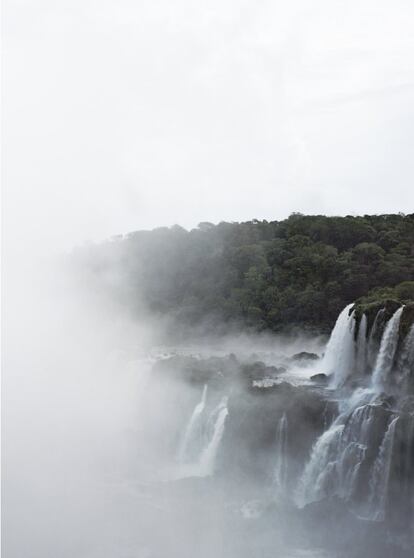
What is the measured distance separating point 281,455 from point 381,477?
12.2 feet

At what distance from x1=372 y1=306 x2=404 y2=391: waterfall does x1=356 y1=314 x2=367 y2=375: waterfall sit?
125cm

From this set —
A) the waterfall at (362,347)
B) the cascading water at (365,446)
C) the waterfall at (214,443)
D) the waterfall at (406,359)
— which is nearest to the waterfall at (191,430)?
the waterfall at (214,443)

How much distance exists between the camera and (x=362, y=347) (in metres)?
20.4

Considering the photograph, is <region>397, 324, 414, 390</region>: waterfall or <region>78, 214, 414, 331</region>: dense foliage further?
<region>78, 214, 414, 331</region>: dense foliage

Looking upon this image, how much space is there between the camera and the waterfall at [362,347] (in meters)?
20.3

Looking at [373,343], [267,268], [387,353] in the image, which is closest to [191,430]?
[373,343]

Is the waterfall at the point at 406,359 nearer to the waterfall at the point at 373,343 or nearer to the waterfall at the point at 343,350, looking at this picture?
the waterfall at the point at 373,343

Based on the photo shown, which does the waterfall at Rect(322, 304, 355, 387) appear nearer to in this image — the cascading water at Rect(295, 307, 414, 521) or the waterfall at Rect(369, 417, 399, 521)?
the cascading water at Rect(295, 307, 414, 521)

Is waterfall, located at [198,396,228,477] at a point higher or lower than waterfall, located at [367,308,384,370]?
lower

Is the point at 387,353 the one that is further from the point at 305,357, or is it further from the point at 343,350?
the point at 305,357

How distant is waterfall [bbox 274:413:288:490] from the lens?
1892cm

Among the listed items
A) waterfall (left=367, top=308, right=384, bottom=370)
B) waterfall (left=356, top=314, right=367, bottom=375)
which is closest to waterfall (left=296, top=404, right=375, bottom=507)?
waterfall (left=367, top=308, right=384, bottom=370)

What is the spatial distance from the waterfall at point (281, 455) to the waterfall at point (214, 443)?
241 centimetres

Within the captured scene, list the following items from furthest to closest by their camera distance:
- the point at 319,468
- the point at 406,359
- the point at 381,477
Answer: the point at 406,359 < the point at 319,468 < the point at 381,477
